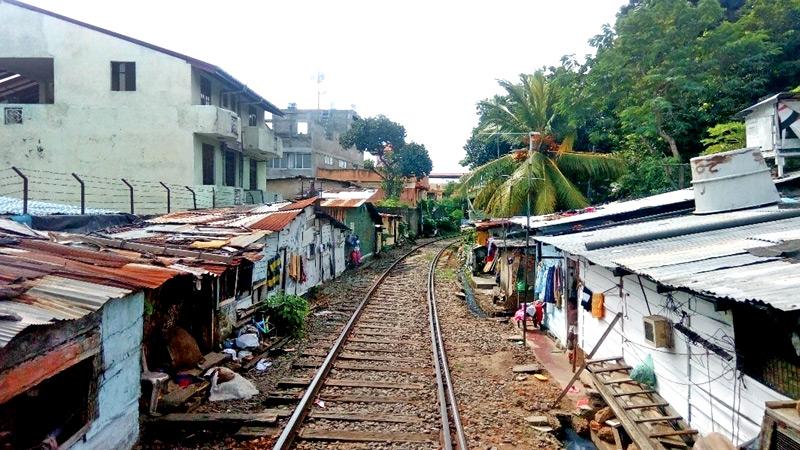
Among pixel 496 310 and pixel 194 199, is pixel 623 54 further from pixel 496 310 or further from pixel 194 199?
pixel 194 199

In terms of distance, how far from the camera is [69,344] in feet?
18.3

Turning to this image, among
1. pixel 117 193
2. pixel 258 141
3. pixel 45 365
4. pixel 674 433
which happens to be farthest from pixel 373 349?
pixel 258 141

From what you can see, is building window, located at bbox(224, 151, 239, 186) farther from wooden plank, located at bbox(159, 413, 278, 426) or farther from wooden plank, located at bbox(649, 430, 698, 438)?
wooden plank, located at bbox(649, 430, 698, 438)

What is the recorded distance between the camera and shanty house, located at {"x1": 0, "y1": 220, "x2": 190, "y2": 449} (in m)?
4.86

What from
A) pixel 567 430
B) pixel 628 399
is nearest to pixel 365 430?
pixel 567 430

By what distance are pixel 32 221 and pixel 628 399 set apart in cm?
1279

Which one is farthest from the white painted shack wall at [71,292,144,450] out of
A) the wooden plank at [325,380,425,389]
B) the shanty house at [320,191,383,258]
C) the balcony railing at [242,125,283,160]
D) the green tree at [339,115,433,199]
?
the green tree at [339,115,433,199]

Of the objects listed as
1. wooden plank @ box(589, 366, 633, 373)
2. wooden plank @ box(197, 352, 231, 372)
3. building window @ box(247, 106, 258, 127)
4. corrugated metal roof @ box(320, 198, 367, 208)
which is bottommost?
wooden plank @ box(197, 352, 231, 372)

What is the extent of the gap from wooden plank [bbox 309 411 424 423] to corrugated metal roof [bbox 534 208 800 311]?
12.1ft

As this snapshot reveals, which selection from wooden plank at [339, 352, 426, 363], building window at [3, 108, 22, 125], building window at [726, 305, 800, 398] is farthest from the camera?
building window at [3, 108, 22, 125]

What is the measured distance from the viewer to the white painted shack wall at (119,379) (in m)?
6.27

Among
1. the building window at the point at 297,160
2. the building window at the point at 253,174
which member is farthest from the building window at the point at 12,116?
the building window at the point at 297,160

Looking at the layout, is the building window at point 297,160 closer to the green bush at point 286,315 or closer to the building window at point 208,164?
the building window at point 208,164

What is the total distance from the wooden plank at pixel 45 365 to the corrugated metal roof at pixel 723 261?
6.05m
